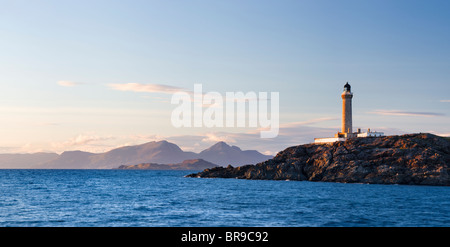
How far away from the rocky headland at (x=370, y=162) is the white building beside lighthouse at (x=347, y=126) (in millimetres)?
5180

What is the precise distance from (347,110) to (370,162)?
29.7 metres

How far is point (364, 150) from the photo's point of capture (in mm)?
110125

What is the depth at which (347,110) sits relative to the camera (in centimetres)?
13238

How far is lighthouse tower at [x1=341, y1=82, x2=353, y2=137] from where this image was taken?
429 ft

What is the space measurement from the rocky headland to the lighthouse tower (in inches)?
489

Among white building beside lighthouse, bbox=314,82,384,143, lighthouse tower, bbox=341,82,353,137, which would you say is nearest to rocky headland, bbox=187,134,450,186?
white building beside lighthouse, bbox=314,82,384,143

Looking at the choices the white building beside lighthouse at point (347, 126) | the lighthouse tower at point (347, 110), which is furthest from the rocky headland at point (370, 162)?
the lighthouse tower at point (347, 110)

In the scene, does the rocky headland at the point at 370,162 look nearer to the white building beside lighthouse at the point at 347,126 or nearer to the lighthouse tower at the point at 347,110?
the white building beside lighthouse at the point at 347,126

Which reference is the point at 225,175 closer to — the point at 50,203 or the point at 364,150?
the point at 364,150

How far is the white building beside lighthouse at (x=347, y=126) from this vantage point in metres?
124

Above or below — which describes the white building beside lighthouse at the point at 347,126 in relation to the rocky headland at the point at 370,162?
above

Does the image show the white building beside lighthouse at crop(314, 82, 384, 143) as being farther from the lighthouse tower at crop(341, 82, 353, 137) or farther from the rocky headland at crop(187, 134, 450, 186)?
the rocky headland at crop(187, 134, 450, 186)
